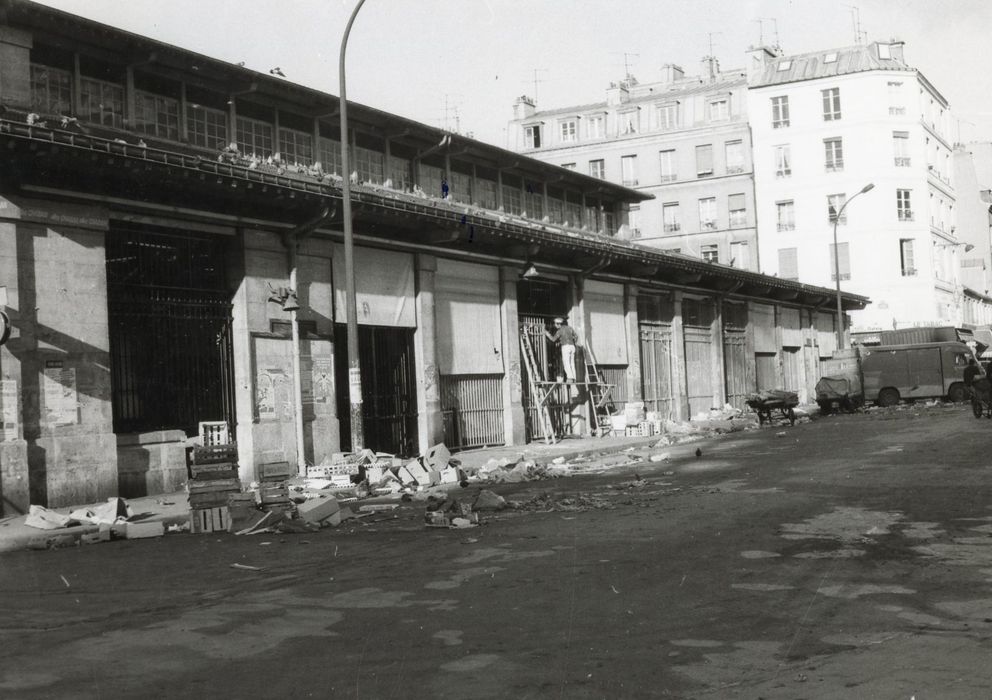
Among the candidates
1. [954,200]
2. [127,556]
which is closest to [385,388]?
[127,556]

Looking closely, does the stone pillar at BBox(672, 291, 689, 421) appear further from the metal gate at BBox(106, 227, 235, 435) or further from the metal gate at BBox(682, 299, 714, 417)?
the metal gate at BBox(106, 227, 235, 435)

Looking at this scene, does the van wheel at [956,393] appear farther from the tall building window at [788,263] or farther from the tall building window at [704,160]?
the tall building window at [704,160]

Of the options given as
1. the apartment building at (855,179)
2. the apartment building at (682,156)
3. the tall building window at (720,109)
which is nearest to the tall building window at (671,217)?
the apartment building at (682,156)

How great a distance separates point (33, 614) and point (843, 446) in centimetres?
1668

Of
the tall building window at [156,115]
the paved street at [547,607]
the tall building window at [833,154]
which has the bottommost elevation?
the paved street at [547,607]

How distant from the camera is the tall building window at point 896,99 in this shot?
56125 mm

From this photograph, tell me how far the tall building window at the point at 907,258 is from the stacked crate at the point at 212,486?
170ft

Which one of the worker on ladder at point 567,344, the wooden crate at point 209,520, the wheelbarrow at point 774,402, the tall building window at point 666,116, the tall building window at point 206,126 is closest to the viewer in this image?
the wooden crate at point 209,520

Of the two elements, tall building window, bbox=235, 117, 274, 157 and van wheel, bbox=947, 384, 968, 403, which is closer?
tall building window, bbox=235, 117, 274, 157

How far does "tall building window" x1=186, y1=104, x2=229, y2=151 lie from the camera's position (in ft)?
62.2

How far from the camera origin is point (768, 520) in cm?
1026

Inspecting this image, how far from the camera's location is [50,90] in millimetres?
16656

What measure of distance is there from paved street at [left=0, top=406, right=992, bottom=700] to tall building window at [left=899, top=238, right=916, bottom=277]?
48.0 m

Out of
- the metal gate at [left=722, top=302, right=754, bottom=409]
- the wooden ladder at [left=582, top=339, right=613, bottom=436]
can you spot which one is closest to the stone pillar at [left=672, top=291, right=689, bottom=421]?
the metal gate at [left=722, top=302, right=754, bottom=409]
